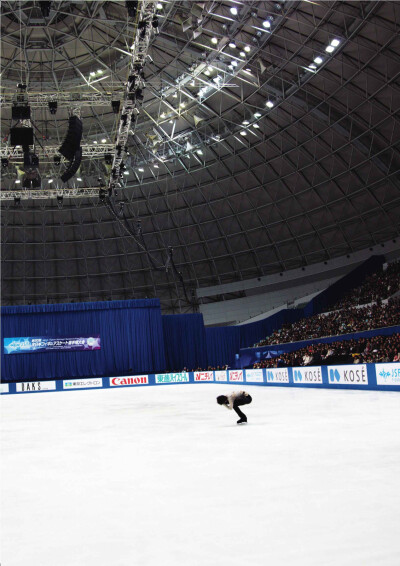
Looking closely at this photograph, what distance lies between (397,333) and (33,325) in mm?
31949

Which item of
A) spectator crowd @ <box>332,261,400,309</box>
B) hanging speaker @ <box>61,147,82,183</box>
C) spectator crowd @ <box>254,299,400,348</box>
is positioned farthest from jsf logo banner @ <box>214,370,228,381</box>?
hanging speaker @ <box>61,147,82,183</box>

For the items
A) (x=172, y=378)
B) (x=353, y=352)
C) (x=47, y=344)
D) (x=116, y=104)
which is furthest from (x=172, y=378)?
(x=116, y=104)

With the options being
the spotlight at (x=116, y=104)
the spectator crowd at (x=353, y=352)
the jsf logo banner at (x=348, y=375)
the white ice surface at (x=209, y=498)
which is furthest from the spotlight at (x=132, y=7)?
the spectator crowd at (x=353, y=352)

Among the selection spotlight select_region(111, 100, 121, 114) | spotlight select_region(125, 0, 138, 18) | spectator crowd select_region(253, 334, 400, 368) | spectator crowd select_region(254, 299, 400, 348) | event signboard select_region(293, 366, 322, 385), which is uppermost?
spotlight select_region(125, 0, 138, 18)

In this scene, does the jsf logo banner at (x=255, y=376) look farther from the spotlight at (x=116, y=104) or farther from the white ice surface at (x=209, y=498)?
the white ice surface at (x=209, y=498)

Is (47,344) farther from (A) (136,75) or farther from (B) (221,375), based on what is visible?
(A) (136,75)

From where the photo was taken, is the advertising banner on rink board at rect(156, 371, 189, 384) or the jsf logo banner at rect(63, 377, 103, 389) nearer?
the advertising banner on rink board at rect(156, 371, 189, 384)

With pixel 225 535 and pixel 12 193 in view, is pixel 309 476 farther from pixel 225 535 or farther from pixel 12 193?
pixel 12 193

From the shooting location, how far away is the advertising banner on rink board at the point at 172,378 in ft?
148

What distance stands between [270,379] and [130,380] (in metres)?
16.1

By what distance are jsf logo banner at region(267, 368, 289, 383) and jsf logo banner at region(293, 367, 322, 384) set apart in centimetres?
112

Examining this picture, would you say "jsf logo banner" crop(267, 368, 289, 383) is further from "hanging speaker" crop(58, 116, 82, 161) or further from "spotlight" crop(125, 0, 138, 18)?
"spotlight" crop(125, 0, 138, 18)

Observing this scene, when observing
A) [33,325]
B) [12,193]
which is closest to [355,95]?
[12,193]

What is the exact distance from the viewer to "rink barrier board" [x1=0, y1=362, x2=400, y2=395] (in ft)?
73.7
